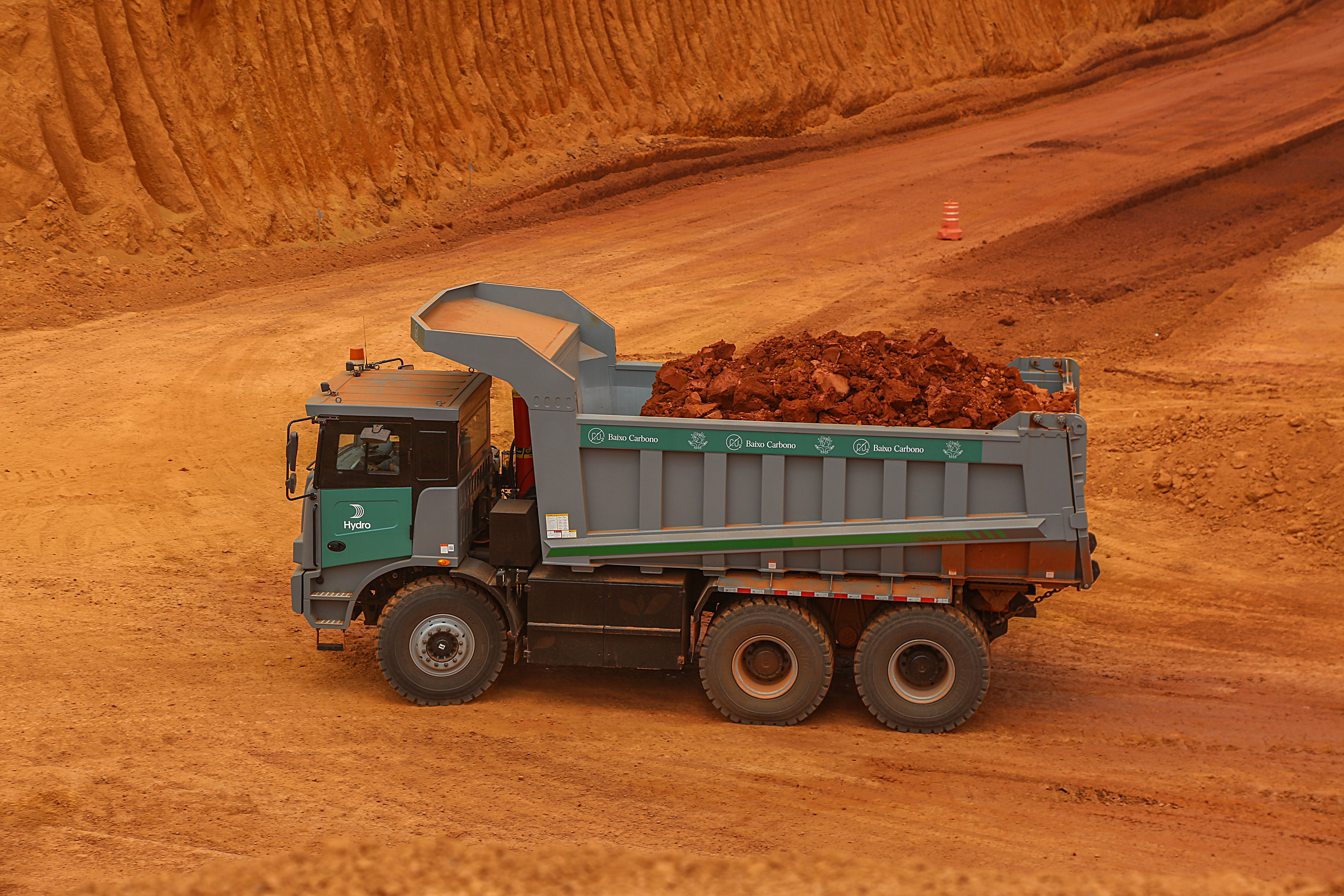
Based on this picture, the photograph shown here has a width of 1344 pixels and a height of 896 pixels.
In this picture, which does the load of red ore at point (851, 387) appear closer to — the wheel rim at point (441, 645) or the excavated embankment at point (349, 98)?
the wheel rim at point (441, 645)

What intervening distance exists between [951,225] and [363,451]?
16.7 metres

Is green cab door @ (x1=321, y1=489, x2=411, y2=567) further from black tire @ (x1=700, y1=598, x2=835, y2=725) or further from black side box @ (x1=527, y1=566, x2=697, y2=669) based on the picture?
black tire @ (x1=700, y1=598, x2=835, y2=725)

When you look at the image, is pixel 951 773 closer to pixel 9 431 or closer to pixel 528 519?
pixel 528 519

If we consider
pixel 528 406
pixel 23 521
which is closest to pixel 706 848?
pixel 528 406

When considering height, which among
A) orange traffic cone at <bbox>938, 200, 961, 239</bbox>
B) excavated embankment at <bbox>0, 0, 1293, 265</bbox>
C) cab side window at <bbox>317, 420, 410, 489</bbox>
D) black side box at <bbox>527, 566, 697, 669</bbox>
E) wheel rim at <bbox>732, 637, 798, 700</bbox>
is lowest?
wheel rim at <bbox>732, 637, 798, 700</bbox>

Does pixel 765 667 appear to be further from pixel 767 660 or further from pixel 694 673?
pixel 694 673

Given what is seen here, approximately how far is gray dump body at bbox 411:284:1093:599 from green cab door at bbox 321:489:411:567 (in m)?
1.14

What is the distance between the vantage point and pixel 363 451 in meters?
8.86

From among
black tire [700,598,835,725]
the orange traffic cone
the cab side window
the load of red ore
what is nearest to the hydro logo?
the cab side window

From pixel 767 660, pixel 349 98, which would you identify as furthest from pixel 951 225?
pixel 767 660

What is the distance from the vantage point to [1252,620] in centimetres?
1131

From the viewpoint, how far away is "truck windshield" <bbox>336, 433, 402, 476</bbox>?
8.84m

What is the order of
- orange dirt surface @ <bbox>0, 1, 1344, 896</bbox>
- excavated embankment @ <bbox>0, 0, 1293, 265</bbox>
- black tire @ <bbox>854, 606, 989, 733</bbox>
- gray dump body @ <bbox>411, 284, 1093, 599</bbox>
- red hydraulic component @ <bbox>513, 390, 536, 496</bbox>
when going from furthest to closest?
excavated embankment @ <bbox>0, 0, 1293, 265</bbox>
red hydraulic component @ <bbox>513, 390, 536, 496</bbox>
black tire @ <bbox>854, 606, 989, 733</bbox>
gray dump body @ <bbox>411, 284, 1093, 599</bbox>
orange dirt surface @ <bbox>0, 1, 1344, 896</bbox>

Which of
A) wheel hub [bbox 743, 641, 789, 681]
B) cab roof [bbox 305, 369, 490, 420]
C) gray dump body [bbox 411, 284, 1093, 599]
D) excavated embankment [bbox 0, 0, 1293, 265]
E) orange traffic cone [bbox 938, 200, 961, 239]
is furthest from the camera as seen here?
orange traffic cone [bbox 938, 200, 961, 239]
